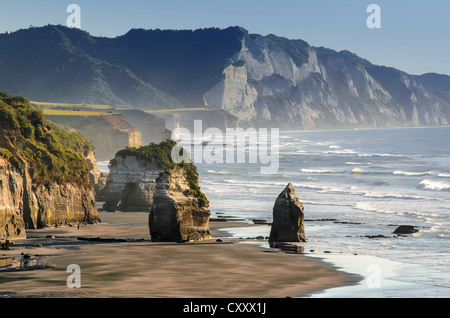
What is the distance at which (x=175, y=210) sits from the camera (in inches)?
1599

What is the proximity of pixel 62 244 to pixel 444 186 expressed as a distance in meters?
62.7

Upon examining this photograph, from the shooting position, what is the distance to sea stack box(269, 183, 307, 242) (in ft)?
139

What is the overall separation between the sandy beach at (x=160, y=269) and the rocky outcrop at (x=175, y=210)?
975 mm

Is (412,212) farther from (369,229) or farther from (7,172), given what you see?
(7,172)

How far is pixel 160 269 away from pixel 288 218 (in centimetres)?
1304

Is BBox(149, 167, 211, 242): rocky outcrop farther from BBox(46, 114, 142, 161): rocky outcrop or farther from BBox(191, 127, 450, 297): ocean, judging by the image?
BBox(46, 114, 142, 161): rocky outcrop

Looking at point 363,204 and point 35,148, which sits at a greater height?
point 35,148

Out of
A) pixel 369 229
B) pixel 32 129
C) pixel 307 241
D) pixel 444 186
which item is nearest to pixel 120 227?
pixel 32 129

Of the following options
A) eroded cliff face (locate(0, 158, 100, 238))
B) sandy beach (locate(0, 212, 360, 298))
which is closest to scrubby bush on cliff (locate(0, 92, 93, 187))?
eroded cliff face (locate(0, 158, 100, 238))

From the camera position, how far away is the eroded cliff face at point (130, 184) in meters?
60.4

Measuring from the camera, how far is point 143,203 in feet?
201

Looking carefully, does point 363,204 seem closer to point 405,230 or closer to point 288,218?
point 405,230

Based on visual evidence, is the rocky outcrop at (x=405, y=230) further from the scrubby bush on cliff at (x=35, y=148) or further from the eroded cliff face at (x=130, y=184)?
the scrubby bush on cliff at (x=35, y=148)

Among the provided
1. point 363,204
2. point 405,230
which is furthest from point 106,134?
point 405,230
